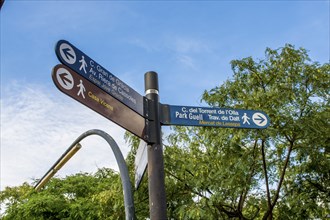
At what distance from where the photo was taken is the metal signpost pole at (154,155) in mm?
3729

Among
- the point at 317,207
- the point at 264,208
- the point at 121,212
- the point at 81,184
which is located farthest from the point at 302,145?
the point at 81,184

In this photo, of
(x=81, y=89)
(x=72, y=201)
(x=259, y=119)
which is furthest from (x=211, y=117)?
(x=72, y=201)

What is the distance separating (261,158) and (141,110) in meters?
7.37

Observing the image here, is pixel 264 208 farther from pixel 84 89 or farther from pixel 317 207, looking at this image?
pixel 84 89

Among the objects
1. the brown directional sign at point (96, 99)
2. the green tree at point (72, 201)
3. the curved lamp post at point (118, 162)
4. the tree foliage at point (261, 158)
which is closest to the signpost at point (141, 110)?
the brown directional sign at point (96, 99)

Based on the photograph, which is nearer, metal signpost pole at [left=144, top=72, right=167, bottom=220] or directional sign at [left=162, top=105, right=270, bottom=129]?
metal signpost pole at [left=144, top=72, right=167, bottom=220]

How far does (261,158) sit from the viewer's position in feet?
35.0

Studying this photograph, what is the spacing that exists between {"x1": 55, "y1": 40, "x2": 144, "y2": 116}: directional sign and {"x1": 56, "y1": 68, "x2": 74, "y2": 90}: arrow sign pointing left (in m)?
0.07

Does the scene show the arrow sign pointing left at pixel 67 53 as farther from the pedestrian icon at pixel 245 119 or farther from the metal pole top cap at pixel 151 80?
the pedestrian icon at pixel 245 119

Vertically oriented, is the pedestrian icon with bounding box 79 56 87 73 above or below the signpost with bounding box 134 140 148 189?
above

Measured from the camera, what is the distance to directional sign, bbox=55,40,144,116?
3.54 meters

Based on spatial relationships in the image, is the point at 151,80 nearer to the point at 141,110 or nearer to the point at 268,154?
the point at 141,110

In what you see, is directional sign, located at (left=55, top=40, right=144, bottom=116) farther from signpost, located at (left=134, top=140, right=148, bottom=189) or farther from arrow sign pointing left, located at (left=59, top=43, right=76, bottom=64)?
signpost, located at (left=134, top=140, right=148, bottom=189)

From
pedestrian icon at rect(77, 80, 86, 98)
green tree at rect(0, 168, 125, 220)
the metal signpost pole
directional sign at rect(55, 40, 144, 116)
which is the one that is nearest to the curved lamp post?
the metal signpost pole
